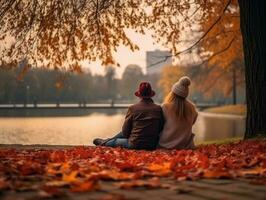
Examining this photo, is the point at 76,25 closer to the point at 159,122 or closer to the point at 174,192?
the point at 159,122

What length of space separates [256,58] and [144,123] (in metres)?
3.30

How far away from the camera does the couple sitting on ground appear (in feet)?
29.0

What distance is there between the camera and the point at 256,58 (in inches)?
414

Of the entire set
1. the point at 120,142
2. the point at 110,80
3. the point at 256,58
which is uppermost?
the point at 110,80

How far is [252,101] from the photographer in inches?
417

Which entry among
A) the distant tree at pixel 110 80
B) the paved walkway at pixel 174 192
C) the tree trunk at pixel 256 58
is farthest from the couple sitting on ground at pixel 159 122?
the distant tree at pixel 110 80

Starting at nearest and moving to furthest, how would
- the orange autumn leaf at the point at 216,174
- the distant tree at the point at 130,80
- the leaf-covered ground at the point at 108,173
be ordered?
1. the leaf-covered ground at the point at 108,173
2. the orange autumn leaf at the point at 216,174
3. the distant tree at the point at 130,80

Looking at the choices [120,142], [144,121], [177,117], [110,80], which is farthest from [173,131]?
[110,80]

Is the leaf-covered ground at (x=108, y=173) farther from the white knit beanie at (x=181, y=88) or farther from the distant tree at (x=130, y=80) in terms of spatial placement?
the distant tree at (x=130, y=80)

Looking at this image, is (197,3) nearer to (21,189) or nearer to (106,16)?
(106,16)

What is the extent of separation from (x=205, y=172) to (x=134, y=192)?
1149 mm

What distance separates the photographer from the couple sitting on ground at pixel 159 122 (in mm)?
8852

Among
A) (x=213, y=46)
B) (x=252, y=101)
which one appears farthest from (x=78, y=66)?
(x=213, y=46)

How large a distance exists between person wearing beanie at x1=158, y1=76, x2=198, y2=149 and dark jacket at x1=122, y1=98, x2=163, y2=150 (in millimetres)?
172
